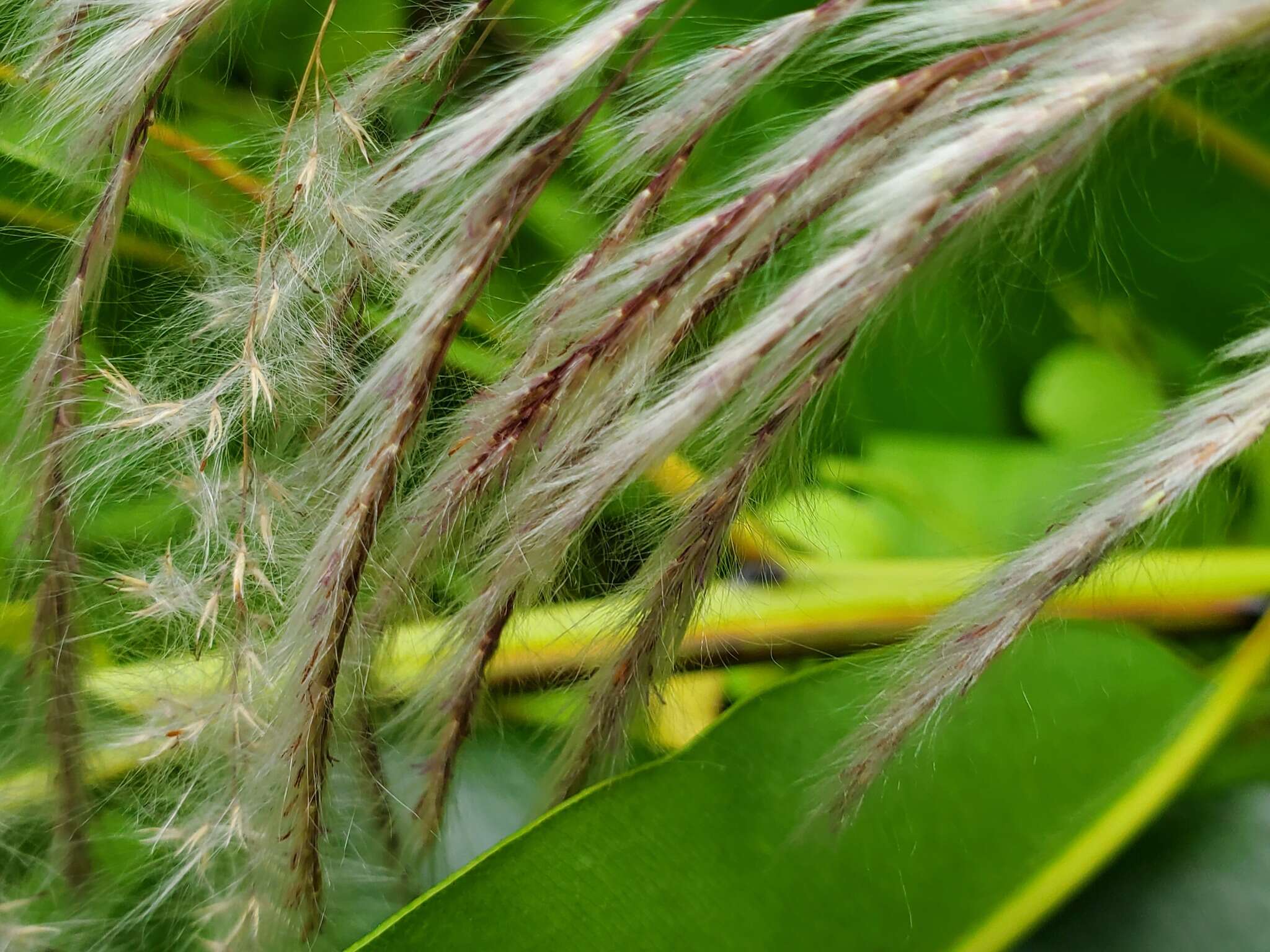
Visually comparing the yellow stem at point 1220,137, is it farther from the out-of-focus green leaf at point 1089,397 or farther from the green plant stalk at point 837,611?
the green plant stalk at point 837,611

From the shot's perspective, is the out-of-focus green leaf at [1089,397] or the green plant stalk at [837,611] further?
the out-of-focus green leaf at [1089,397]

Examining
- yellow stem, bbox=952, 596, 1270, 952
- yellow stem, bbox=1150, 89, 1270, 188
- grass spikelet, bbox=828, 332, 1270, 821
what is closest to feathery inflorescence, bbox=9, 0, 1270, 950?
grass spikelet, bbox=828, 332, 1270, 821

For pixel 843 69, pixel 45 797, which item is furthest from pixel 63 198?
pixel 843 69

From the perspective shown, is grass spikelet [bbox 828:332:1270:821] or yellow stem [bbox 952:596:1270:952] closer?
grass spikelet [bbox 828:332:1270:821]

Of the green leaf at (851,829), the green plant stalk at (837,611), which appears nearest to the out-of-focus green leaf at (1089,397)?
the green plant stalk at (837,611)

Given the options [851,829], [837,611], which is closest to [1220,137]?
[837,611]

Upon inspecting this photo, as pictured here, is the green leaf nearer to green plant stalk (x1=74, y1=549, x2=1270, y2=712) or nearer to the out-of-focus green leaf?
green plant stalk (x1=74, y1=549, x2=1270, y2=712)

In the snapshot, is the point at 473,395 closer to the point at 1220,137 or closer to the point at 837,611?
the point at 837,611

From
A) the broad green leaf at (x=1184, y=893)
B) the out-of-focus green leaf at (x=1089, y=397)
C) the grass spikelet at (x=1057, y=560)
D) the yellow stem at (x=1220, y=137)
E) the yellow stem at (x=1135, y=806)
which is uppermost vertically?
the yellow stem at (x=1220, y=137)
